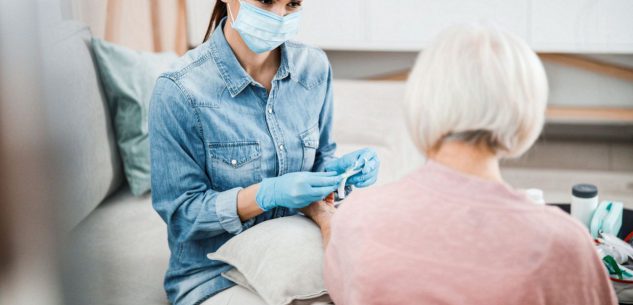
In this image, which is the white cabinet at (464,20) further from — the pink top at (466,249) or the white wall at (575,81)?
the pink top at (466,249)

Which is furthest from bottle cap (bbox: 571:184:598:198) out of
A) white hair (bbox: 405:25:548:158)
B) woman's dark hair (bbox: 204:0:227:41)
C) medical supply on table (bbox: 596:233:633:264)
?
woman's dark hair (bbox: 204:0:227:41)

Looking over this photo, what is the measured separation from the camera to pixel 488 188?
783mm

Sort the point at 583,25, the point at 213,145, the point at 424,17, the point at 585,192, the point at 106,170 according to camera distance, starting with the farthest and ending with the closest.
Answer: the point at 424,17, the point at 583,25, the point at 106,170, the point at 585,192, the point at 213,145

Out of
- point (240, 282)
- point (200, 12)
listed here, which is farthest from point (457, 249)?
point (200, 12)

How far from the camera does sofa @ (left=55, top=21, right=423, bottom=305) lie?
1.12 feet

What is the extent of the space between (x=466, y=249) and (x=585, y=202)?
2.64 ft

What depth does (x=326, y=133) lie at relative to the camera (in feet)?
4.76

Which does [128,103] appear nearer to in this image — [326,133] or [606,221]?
[326,133]

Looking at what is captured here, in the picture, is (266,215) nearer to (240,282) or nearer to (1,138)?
(240,282)

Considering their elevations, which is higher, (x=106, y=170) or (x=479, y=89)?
(x=479, y=89)

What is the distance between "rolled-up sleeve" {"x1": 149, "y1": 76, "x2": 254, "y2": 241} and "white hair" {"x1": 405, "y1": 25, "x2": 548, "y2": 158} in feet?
1.65

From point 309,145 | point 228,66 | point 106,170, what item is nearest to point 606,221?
point 309,145

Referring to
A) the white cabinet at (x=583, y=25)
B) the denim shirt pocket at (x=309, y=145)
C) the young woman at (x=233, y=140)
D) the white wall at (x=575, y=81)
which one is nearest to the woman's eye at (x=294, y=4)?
the young woman at (x=233, y=140)

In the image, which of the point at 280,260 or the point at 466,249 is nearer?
the point at 466,249
